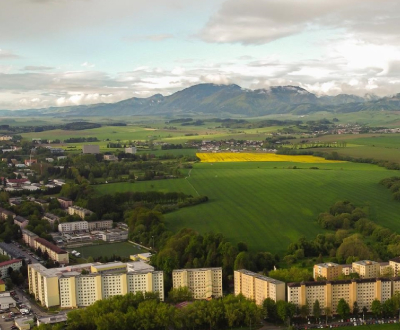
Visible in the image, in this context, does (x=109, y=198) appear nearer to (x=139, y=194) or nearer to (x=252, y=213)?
(x=139, y=194)

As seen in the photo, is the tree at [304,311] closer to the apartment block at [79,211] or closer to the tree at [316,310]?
the tree at [316,310]

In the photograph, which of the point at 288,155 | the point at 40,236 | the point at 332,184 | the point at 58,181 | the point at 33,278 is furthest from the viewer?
the point at 288,155

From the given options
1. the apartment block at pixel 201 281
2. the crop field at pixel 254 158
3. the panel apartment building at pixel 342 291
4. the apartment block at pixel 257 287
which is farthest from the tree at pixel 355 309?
the crop field at pixel 254 158

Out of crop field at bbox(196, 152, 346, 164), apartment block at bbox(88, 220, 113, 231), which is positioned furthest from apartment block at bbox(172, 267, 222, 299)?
crop field at bbox(196, 152, 346, 164)

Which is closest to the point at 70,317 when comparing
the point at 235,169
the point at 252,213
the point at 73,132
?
the point at 252,213

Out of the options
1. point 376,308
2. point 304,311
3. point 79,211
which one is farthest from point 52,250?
point 376,308

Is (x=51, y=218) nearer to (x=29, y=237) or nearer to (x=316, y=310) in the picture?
(x=29, y=237)
